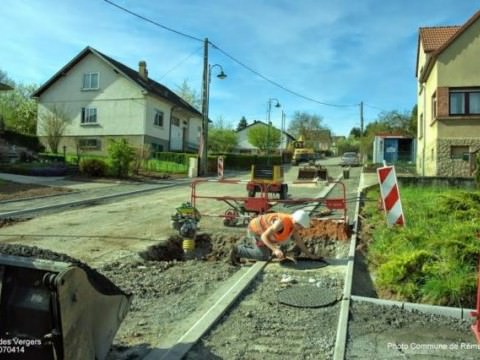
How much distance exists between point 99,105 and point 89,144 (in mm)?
3285

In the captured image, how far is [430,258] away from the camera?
6.39 meters

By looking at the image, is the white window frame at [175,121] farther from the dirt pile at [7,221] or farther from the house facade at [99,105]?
the dirt pile at [7,221]

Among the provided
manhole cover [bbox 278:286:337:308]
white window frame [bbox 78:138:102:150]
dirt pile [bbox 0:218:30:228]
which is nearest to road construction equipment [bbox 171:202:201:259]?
manhole cover [bbox 278:286:337:308]

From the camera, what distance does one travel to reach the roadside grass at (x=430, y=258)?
5.72 meters

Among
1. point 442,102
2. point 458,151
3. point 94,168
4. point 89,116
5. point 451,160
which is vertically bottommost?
point 94,168

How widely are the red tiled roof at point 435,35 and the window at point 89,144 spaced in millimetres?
25446

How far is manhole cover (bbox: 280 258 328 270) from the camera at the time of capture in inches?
304

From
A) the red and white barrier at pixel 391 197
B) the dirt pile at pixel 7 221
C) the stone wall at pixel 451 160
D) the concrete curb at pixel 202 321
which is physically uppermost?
the stone wall at pixel 451 160

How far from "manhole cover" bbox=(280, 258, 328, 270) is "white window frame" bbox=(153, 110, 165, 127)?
34.6 m

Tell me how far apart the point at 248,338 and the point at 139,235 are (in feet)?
21.1

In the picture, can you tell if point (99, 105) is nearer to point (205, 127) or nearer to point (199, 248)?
point (205, 127)

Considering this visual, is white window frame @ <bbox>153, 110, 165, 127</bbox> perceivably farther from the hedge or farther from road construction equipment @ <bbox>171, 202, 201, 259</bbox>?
road construction equipment @ <bbox>171, 202, 201, 259</bbox>

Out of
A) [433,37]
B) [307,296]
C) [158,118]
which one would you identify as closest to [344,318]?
[307,296]

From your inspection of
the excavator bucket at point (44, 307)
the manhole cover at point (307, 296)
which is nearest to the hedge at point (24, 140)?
the manhole cover at point (307, 296)
